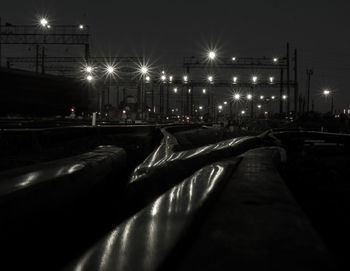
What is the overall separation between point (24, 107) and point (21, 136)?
44.2m

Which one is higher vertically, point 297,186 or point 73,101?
point 73,101

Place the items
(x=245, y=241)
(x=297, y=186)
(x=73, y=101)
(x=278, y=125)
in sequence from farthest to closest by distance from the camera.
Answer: (x=73, y=101) < (x=278, y=125) < (x=297, y=186) < (x=245, y=241)

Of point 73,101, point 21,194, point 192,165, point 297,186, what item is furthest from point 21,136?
point 73,101

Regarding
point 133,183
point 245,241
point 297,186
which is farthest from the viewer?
point 297,186

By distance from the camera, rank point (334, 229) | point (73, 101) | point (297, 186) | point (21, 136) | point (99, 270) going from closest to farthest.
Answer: point (99, 270), point (334, 229), point (297, 186), point (21, 136), point (73, 101)

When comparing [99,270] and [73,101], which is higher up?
[73,101]

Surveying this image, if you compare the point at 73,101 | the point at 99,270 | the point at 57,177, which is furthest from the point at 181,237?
the point at 73,101

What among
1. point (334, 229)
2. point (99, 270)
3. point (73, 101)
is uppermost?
point (73, 101)

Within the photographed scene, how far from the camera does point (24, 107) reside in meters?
55.7

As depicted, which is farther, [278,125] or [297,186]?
[278,125]

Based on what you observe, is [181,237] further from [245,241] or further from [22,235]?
[22,235]

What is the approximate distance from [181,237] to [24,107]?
57713mm

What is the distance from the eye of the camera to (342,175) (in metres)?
9.41

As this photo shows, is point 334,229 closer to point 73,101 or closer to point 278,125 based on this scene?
point 278,125
